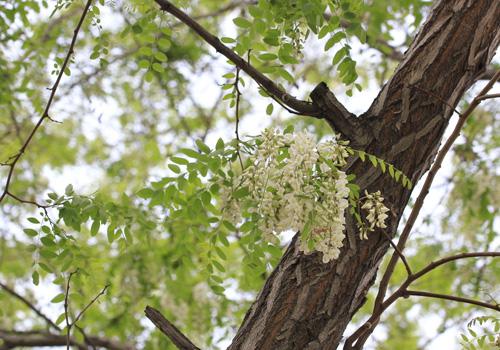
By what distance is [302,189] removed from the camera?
1437 mm

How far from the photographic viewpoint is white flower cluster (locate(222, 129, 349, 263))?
56.0 inches

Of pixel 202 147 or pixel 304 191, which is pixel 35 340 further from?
pixel 304 191

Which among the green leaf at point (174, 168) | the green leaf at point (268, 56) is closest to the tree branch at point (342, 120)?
the green leaf at point (268, 56)

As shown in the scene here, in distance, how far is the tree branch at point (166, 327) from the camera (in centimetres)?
175

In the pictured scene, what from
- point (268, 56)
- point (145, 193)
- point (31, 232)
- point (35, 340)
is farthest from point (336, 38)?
point (35, 340)

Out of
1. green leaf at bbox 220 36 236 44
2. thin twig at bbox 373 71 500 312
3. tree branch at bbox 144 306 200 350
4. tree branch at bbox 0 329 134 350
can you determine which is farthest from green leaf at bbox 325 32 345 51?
tree branch at bbox 0 329 134 350

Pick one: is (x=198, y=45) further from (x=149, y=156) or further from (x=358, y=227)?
(x=358, y=227)

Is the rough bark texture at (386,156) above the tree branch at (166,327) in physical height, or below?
above

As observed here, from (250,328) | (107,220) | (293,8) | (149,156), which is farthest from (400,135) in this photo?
(149,156)

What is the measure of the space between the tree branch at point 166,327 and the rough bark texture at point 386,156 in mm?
124

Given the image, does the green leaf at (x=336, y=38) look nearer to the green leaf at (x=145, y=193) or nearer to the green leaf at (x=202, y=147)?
the green leaf at (x=202, y=147)

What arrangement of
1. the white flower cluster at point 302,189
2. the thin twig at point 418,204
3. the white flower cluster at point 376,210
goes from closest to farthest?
the white flower cluster at point 302,189 < the white flower cluster at point 376,210 < the thin twig at point 418,204

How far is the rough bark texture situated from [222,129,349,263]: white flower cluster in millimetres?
228

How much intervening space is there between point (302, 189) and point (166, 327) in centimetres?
56
